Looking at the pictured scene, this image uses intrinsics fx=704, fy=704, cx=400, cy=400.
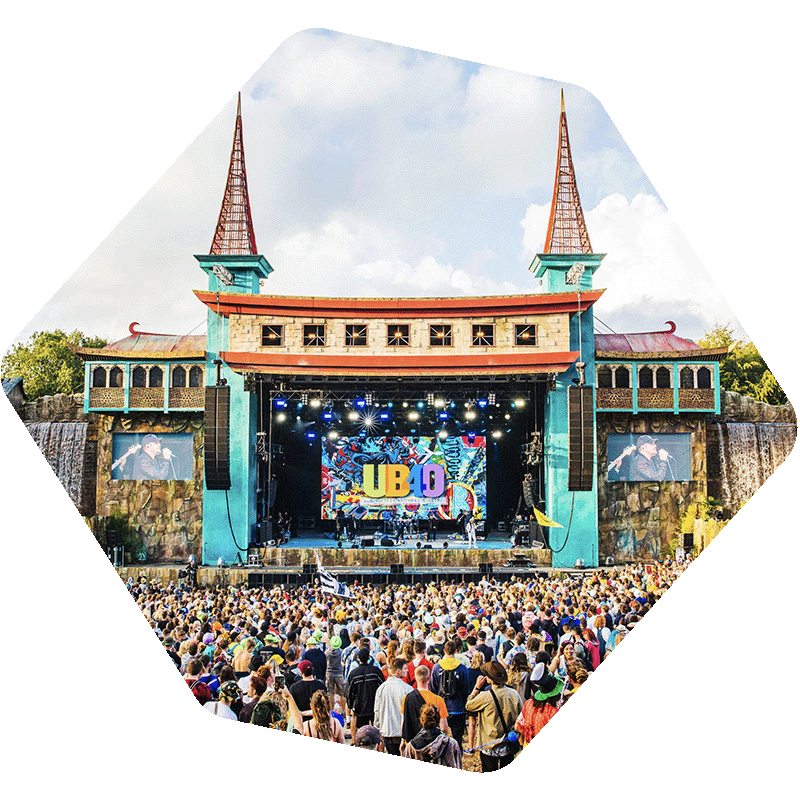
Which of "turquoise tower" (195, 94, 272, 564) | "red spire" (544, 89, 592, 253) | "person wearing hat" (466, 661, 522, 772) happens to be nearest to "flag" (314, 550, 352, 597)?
"turquoise tower" (195, 94, 272, 564)

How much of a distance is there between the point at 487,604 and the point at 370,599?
4.44ft

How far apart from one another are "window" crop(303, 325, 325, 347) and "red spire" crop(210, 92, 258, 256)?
106 centimetres

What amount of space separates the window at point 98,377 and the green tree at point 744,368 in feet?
22.5

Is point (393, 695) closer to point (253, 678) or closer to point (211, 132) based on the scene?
point (253, 678)

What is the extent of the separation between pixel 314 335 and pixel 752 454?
5058mm

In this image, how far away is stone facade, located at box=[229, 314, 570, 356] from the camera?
8000 millimetres

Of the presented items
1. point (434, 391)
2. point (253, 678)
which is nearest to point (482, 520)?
point (434, 391)

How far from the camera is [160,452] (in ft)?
27.5

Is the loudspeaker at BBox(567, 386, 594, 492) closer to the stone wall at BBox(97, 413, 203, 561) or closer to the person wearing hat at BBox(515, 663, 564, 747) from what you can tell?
the person wearing hat at BBox(515, 663, 564, 747)

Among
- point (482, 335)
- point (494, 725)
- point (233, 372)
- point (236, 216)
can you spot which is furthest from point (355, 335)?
point (494, 725)

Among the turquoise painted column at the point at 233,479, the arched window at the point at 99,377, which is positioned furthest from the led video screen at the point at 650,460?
the arched window at the point at 99,377

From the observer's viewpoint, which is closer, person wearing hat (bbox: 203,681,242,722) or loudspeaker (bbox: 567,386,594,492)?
person wearing hat (bbox: 203,681,242,722)

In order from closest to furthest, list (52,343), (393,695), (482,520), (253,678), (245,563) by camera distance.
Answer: (393,695) → (253,678) → (52,343) → (245,563) → (482,520)

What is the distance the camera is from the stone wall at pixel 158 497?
326 inches
